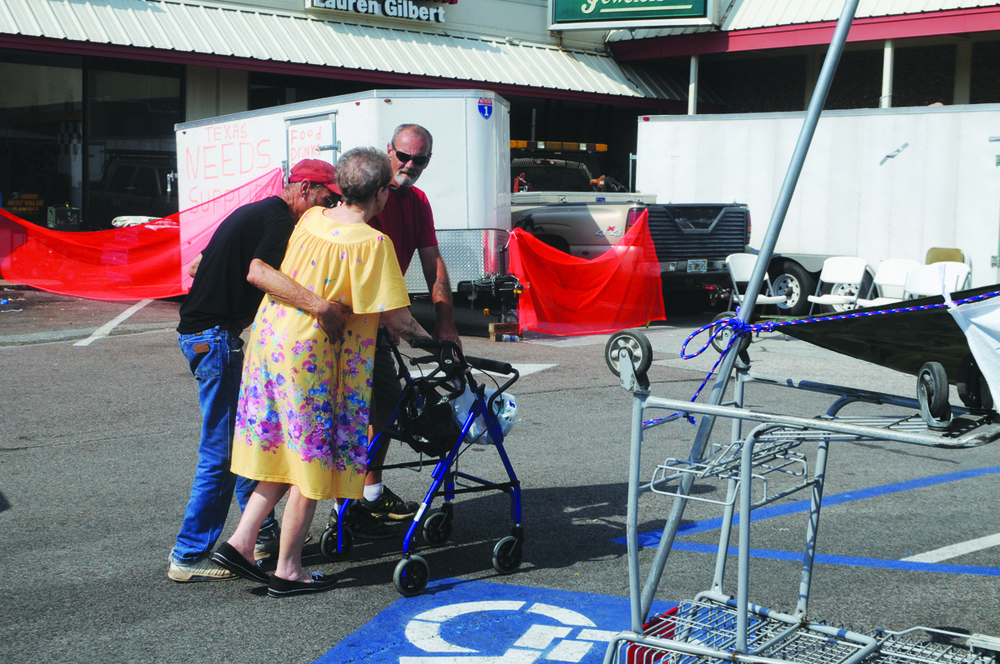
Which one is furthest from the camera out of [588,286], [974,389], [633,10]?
[633,10]

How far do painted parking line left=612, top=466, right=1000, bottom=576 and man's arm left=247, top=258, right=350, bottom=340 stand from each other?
6.37ft

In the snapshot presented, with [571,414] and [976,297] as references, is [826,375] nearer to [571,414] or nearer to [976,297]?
[571,414]

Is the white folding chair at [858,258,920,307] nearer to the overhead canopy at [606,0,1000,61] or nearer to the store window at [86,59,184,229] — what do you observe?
the overhead canopy at [606,0,1000,61]

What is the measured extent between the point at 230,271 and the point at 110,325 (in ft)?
27.6

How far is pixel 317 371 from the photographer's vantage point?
13.0 ft

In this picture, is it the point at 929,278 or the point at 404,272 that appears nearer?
the point at 404,272

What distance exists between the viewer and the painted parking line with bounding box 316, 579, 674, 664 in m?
3.68

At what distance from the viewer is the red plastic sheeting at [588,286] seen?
11734mm

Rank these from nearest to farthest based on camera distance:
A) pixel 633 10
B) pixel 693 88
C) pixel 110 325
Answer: pixel 110 325, pixel 633 10, pixel 693 88

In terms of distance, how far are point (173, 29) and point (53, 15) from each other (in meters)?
1.89

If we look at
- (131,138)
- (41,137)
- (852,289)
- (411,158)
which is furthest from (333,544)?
(131,138)

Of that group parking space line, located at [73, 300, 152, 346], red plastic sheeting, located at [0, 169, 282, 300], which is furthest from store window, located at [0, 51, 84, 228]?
parking space line, located at [73, 300, 152, 346]

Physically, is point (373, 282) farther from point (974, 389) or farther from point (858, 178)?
point (858, 178)

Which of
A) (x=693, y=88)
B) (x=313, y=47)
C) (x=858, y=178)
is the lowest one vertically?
(x=858, y=178)
